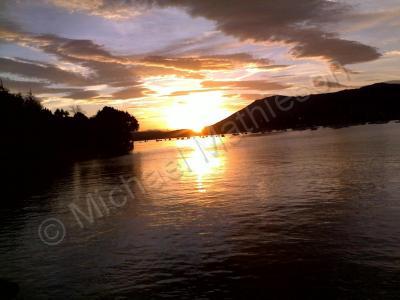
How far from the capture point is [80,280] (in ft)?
88.3

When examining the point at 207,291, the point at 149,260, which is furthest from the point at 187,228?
the point at 207,291

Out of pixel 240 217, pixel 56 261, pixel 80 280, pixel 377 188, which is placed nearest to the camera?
pixel 80 280

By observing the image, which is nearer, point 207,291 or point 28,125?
point 207,291

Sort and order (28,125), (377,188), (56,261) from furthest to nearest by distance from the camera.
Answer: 1. (28,125)
2. (377,188)
3. (56,261)

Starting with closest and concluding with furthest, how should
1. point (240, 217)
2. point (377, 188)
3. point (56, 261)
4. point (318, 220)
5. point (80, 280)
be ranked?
1. point (80, 280)
2. point (56, 261)
3. point (318, 220)
4. point (240, 217)
5. point (377, 188)

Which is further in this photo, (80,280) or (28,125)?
(28,125)

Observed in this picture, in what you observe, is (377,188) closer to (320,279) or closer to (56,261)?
(320,279)

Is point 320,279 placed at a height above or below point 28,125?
below

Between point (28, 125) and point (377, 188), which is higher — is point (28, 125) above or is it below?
above

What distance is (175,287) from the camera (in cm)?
2455

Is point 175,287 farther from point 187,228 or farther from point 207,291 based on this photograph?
point 187,228

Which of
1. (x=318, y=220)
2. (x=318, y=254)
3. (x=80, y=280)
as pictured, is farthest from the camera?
(x=318, y=220)

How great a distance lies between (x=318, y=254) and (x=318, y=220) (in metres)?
10.6

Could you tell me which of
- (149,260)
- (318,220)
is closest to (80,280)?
(149,260)
